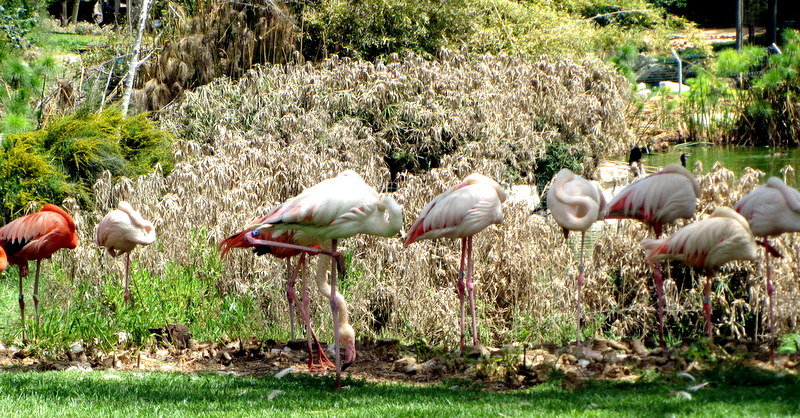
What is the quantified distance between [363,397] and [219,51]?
9946 mm

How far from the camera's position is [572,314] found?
7926mm

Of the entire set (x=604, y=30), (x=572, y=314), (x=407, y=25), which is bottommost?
(x=572, y=314)

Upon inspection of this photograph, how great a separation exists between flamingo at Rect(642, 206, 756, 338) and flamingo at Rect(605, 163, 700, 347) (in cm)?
48

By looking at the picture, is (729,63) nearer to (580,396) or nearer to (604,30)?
(604,30)

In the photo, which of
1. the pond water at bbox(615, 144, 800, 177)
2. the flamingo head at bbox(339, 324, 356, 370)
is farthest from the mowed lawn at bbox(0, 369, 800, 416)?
the pond water at bbox(615, 144, 800, 177)

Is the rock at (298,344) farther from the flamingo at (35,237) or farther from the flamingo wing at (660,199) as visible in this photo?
the flamingo wing at (660,199)

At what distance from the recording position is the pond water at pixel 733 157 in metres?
18.8

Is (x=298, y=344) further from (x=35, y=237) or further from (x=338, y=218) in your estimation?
(x=35, y=237)

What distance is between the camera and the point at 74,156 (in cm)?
1034

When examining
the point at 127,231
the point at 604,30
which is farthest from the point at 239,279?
the point at 604,30

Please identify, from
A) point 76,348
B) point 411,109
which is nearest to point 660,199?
point 76,348

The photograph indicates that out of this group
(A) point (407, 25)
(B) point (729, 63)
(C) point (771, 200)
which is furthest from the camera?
(B) point (729, 63)

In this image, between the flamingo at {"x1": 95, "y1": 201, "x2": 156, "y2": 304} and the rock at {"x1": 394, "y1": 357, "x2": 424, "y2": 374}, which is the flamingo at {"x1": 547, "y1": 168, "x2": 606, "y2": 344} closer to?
the rock at {"x1": 394, "y1": 357, "x2": 424, "y2": 374}

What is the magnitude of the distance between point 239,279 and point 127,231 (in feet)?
5.04
